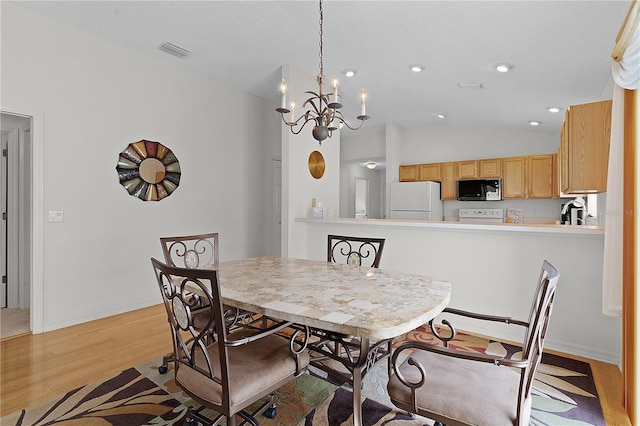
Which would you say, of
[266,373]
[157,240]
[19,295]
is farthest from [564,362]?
[19,295]

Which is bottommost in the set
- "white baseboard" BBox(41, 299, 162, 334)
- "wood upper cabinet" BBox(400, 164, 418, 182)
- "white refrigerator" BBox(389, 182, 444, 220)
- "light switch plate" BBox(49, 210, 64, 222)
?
"white baseboard" BBox(41, 299, 162, 334)

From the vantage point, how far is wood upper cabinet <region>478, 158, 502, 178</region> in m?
5.93

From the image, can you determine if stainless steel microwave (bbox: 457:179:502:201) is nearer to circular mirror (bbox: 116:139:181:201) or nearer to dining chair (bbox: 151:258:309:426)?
circular mirror (bbox: 116:139:181:201)

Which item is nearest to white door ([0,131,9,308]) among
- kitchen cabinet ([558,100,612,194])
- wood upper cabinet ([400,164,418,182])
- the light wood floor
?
the light wood floor

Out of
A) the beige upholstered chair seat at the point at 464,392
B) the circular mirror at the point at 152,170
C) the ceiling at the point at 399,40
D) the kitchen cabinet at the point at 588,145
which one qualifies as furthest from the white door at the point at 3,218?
the kitchen cabinet at the point at 588,145

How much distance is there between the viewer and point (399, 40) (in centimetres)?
303

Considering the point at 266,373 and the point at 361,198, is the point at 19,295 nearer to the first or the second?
the point at 266,373

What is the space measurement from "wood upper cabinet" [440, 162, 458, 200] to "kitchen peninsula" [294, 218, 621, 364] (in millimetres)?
3233

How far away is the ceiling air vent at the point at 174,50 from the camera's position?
12.0 ft

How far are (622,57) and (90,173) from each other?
14.1 feet

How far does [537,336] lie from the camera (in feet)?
4.10

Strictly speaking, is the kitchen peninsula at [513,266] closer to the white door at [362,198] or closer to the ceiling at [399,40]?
the ceiling at [399,40]

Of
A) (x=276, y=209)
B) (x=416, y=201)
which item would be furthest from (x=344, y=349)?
(x=416, y=201)

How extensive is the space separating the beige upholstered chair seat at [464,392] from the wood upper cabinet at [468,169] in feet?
17.2
